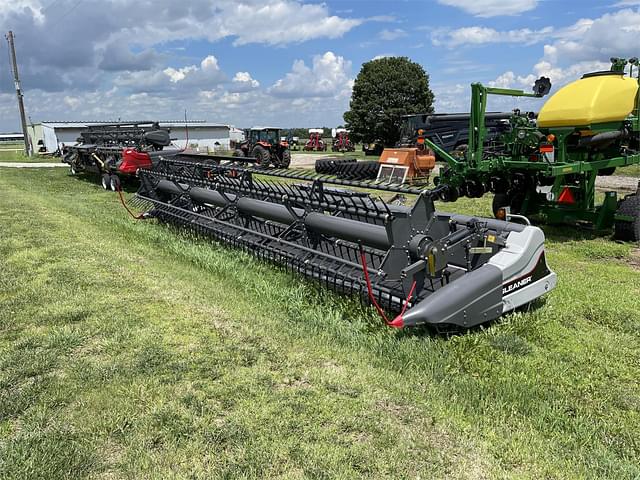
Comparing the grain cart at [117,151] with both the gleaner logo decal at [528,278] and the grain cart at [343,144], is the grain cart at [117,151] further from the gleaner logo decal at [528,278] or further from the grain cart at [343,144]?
the grain cart at [343,144]

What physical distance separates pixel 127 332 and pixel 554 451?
2867mm

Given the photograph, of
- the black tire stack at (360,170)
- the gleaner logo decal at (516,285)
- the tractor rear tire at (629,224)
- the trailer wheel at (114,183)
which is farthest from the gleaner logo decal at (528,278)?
the black tire stack at (360,170)

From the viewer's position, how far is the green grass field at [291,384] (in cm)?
241

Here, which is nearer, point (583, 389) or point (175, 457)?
point (175, 457)

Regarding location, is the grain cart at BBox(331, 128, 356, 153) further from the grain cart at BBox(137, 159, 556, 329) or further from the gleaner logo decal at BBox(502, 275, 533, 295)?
the gleaner logo decal at BBox(502, 275, 533, 295)

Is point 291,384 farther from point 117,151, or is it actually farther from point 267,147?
point 267,147

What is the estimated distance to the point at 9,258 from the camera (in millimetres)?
5785

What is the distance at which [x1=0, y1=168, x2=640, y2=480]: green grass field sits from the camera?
241 centimetres

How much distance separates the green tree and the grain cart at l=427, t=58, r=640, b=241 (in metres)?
→ 27.2

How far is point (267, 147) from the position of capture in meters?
23.9

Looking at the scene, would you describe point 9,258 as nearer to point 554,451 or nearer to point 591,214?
point 554,451

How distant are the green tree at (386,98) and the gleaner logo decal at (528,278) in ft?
103

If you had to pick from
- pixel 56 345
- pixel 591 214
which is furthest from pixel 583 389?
pixel 591 214

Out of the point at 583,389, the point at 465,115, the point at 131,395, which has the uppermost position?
the point at 465,115
